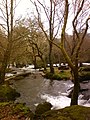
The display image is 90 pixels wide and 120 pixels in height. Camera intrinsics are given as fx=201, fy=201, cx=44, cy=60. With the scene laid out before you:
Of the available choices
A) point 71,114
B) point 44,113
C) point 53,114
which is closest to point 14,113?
point 44,113

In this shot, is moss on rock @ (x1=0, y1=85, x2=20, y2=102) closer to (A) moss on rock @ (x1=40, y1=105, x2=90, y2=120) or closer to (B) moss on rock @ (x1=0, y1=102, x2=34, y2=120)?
(B) moss on rock @ (x1=0, y1=102, x2=34, y2=120)

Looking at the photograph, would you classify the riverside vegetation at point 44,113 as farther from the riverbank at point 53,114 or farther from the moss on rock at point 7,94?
the moss on rock at point 7,94

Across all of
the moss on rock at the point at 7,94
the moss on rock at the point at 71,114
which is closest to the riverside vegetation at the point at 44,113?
the moss on rock at the point at 71,114

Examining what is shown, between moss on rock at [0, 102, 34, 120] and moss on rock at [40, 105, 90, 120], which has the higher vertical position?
moss on rock at [40, 105, 90, 120]

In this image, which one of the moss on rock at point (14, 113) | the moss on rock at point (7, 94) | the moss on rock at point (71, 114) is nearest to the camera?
the moss on rock at point (71, 114)

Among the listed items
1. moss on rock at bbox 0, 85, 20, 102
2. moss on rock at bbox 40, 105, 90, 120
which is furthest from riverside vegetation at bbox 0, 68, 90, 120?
moss on rock at bbox 0, 85, 20, 102

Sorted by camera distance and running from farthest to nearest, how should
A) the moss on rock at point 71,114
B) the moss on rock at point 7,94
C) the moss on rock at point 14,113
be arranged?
the moss on rock at point 7,94 → the moss on rock at point 14,113 → the moss on rock at point 71,114

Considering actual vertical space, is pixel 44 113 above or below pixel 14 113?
above

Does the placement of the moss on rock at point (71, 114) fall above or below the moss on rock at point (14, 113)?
above

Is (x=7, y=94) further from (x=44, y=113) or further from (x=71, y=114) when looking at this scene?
(x=71, y=114)

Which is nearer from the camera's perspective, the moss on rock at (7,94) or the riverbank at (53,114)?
the riverbank at (53,114)

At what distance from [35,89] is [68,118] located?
1159cm

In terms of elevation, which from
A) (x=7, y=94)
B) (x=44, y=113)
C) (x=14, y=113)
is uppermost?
(x=44, y=113)

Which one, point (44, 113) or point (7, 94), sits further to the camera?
point (7, 94)
